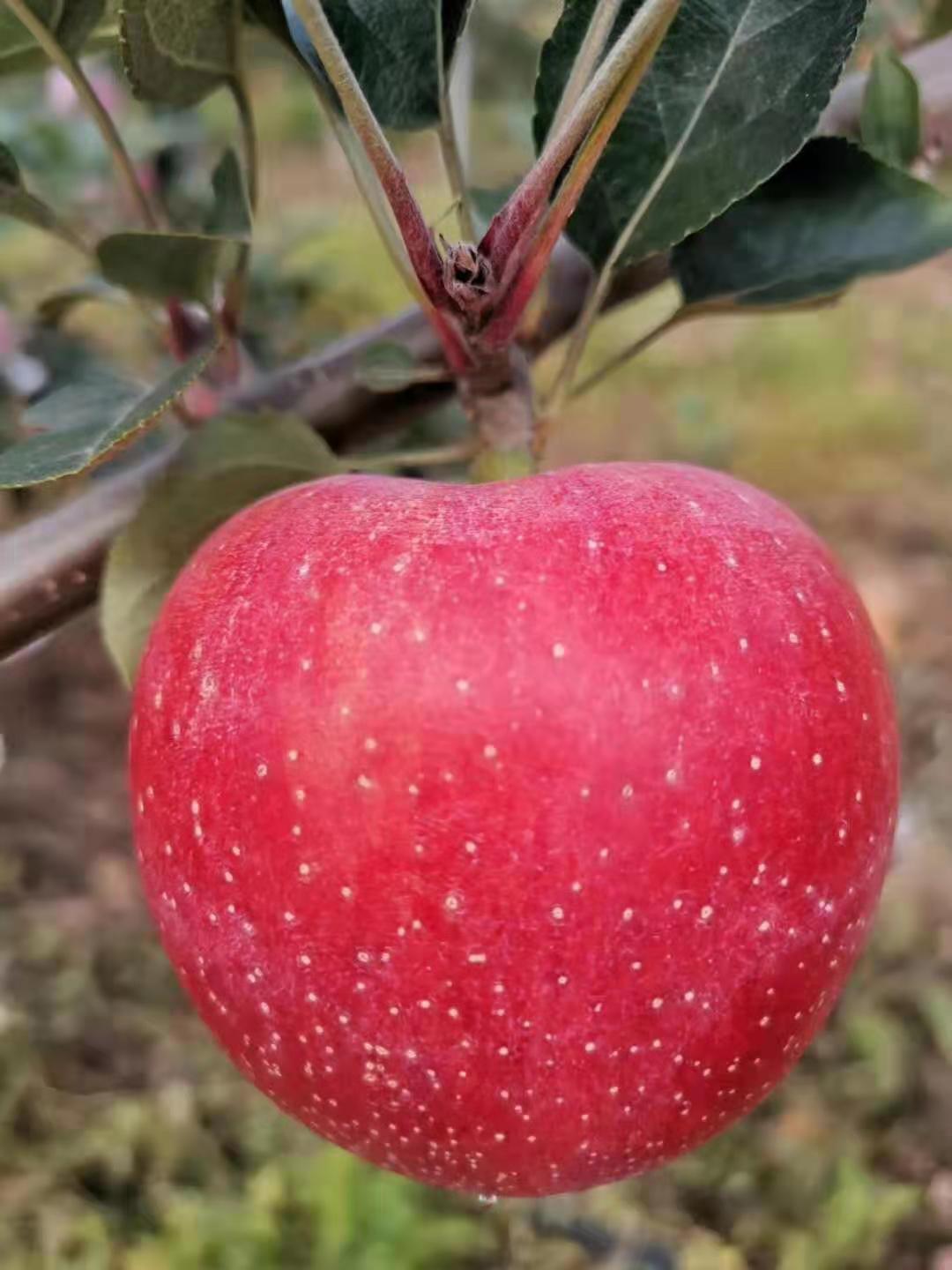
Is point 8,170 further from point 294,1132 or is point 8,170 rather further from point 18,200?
point 294,1132

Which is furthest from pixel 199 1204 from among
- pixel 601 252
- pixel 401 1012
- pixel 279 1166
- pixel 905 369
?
pixel 905 369

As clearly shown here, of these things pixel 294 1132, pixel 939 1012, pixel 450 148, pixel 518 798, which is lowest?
pixel 939 1012

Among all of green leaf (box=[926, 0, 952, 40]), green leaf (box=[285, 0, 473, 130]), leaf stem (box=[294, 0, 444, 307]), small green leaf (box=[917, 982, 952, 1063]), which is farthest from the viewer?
small green leaf (box=[917, 982, 952, 1063])

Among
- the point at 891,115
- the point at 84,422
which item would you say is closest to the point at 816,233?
the point at 891,115

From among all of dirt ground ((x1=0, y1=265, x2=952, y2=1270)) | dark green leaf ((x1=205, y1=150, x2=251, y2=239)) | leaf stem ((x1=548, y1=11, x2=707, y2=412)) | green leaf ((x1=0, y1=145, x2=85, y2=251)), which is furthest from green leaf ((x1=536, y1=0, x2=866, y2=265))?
dirt ground ((x1=0, y1=265, x2=952, y2=1270))

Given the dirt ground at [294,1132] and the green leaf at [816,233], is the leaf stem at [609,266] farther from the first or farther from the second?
the dirt ground at [294,1132]

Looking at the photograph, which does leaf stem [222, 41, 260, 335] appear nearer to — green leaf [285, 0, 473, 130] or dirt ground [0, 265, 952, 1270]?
green leaf [285, 0, 473, 130]

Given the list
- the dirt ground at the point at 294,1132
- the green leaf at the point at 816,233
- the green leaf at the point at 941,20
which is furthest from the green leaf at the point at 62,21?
the dirt ground at the point at 294,1132
